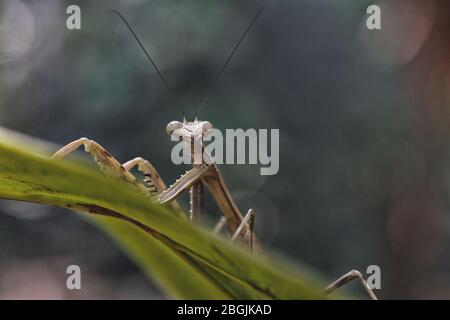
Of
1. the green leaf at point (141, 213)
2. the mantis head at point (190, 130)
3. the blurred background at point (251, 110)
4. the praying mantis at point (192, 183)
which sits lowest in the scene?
the green leaf at point (141, 213)

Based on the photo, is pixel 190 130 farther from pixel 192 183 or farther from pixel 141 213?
pixel 141 213

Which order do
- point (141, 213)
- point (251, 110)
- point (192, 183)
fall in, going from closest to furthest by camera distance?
point (141, 213)
point (192, 183)
point (251, 110)

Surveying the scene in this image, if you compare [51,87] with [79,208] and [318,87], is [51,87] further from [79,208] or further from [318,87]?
[79,208]

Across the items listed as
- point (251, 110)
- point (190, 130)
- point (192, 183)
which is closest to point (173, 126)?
point (190, 130)

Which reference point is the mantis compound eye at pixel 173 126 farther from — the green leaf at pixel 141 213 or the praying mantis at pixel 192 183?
the green leaf at pixel 141 213

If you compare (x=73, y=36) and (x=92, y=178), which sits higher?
(x=73, y=36)

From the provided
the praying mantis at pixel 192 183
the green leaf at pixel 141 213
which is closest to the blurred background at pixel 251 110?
the praying mantis at pixel 192 183
